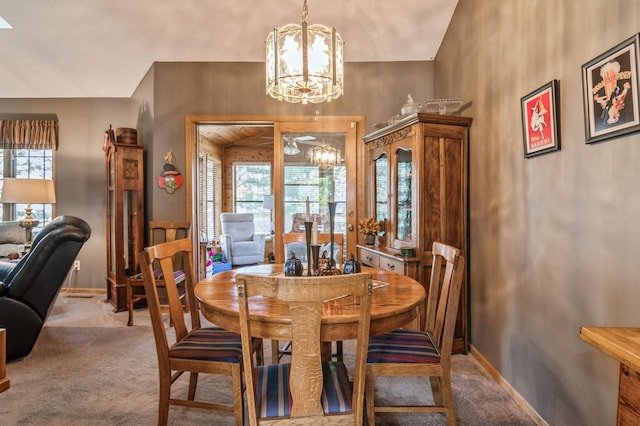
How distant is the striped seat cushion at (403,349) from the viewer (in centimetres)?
177

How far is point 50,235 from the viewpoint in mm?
2770

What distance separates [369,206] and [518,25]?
2.06 m

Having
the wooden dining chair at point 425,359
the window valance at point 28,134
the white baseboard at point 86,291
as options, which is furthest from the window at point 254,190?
the wooden dining chair at point 425,359

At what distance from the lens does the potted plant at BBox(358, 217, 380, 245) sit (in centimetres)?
355

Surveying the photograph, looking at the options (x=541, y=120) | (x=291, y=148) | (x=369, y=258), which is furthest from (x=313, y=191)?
(x=541, y=120)

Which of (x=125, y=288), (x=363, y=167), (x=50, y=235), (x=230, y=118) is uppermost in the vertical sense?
(x=230, y=118)

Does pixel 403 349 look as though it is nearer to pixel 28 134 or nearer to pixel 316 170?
pixel 316 170

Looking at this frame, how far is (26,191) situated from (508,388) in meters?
4.80

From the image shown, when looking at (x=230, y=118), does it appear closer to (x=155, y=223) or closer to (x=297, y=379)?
(x=155, y=223)

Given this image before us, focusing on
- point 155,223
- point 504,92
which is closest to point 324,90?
point 504,92

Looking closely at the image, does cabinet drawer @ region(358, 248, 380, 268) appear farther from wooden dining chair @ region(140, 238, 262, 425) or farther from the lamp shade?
the lamp shade

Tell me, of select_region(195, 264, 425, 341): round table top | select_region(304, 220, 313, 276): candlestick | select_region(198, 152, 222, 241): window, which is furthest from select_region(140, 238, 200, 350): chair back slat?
select_region(198, 152, 222, 241): window

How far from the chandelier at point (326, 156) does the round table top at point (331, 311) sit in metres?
2.32

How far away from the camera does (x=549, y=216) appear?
6.56 ft
